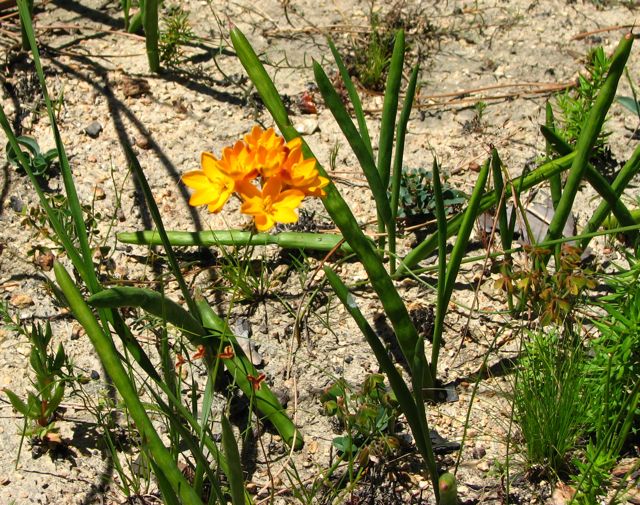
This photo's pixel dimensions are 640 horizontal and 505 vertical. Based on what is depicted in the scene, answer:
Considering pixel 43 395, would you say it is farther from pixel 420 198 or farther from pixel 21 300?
pixel 420 198

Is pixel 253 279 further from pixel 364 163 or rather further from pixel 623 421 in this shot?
pixel 623 421

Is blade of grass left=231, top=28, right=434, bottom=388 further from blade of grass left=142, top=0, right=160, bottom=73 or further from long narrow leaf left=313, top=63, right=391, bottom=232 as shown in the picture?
blade of grass left=142, top=0, right=160, bottom=73

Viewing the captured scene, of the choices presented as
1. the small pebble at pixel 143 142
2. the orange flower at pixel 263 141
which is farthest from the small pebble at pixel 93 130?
the orange flower at pixel 263 141

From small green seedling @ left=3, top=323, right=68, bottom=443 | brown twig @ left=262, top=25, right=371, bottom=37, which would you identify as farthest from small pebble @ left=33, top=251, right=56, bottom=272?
brown twig @ left=262, top=25, right=371, bottom=37

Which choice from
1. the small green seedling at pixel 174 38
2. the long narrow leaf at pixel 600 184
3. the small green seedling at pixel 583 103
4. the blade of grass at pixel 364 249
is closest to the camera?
the blade of grass at pixel 364 249

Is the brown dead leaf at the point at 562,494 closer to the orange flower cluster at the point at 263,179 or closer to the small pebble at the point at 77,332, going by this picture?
the orange flower cluster at the point at 263,179

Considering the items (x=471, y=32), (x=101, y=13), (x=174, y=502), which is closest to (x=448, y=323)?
(x=174, y=502)

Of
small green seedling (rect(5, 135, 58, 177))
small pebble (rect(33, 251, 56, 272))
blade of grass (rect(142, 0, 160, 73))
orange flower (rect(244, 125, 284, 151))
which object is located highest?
blade of grass (rect(142, 0, 160, 73))
